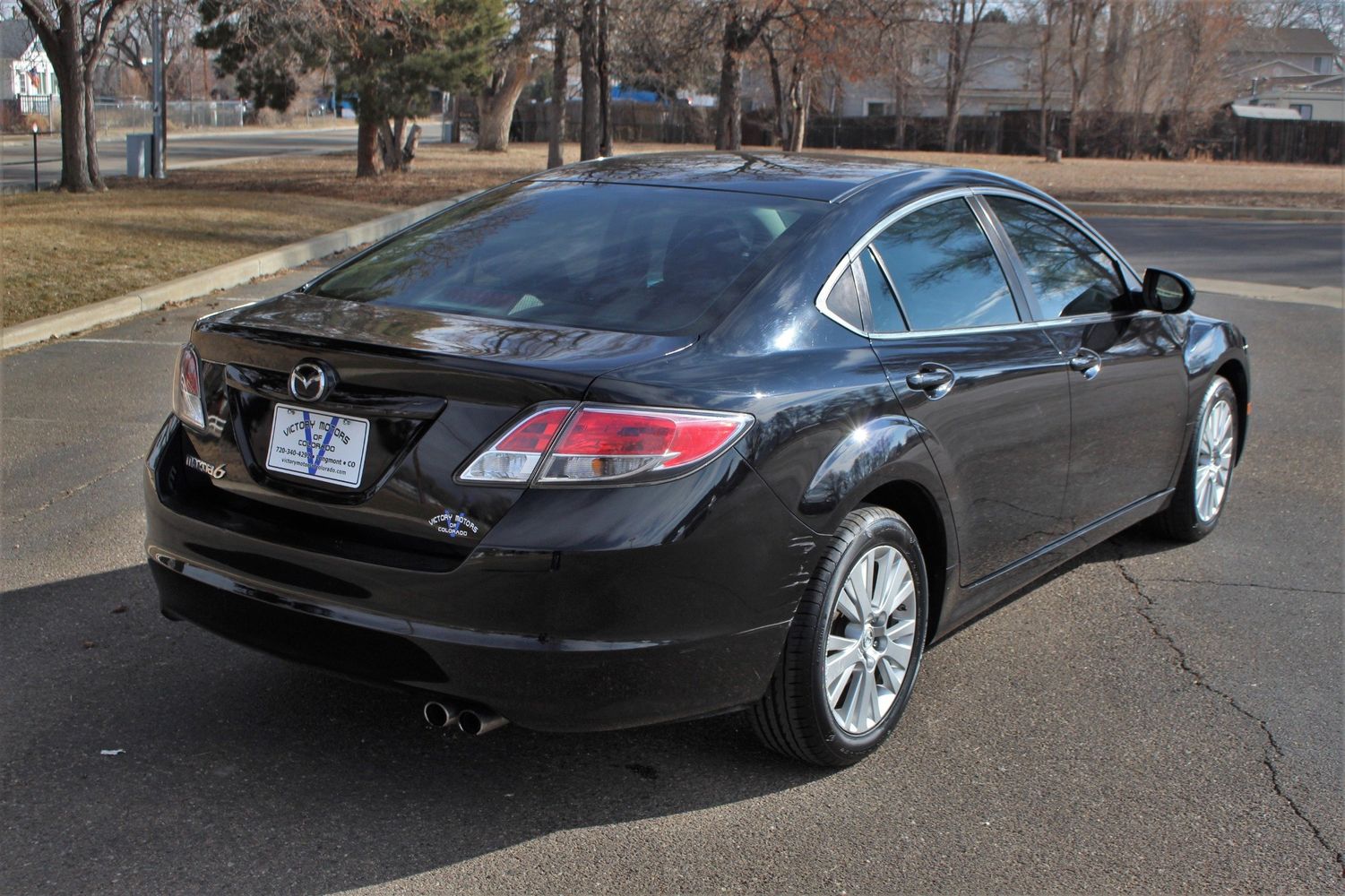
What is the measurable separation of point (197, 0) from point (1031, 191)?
20505mm

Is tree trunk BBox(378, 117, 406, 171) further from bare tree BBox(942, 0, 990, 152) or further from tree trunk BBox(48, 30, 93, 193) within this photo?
bare tree BBox(942, 0, 990, 152)

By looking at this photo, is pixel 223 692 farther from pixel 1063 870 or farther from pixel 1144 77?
pixel 1144 77

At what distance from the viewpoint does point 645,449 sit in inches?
123

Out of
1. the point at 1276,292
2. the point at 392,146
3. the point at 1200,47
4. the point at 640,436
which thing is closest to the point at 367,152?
the point at 392,146

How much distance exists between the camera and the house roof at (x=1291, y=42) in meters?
90.4

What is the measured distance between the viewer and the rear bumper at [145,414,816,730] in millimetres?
3088

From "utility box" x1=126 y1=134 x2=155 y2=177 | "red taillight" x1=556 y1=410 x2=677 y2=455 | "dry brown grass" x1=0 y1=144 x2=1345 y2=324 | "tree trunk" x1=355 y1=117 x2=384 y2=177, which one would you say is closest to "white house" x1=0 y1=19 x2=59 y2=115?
"dry brown grass" x1=0 y1=144 x2=1345 y2=324

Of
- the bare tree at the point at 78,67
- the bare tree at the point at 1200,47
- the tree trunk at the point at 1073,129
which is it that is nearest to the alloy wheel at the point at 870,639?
the bare tree at the point at 78,67

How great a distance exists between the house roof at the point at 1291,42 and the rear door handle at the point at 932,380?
95186 millimetres

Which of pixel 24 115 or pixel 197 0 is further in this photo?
pixel 24 115

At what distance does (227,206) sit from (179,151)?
22.1 m

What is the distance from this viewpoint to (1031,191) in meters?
4.95

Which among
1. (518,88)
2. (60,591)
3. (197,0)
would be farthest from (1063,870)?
(518,88)

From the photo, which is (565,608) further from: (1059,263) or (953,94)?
(953,94)
